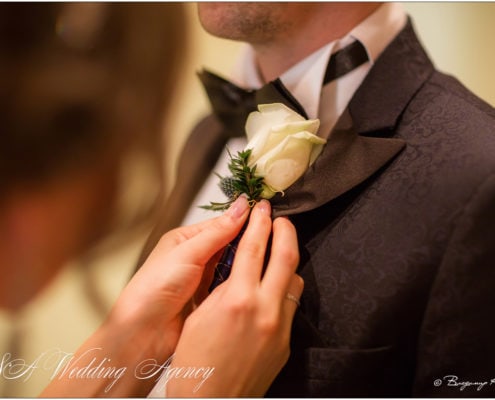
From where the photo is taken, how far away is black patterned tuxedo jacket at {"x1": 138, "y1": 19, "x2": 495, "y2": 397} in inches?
26.3

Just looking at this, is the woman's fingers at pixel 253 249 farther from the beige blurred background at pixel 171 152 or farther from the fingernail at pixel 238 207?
the beige blurred background at pixel 171 152

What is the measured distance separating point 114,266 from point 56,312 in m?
0.10

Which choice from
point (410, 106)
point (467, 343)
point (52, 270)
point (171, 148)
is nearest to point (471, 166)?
point (410, 106)

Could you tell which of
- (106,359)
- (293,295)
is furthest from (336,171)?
(106,359)

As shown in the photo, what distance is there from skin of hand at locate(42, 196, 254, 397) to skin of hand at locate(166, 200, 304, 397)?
34 millimetres

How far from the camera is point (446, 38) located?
87cm

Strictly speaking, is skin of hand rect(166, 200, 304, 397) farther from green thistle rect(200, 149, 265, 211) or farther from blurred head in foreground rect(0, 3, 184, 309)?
blurred head in foreground rect(0, 3, 184, 309)

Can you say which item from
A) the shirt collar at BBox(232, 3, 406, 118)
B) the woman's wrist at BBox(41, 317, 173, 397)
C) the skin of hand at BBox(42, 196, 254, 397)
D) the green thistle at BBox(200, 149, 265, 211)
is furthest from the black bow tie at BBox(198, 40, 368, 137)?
the woman's wrist at BBox(41, 317, 173, 397)

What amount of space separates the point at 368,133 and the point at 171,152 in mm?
331

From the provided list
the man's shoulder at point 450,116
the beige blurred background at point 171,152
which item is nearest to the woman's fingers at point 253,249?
the beige blurred background at point 171,152

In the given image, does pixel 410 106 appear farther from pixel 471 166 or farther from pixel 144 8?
pixel 144 8

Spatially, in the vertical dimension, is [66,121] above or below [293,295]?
above

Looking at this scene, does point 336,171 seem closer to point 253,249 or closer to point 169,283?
point 253,249

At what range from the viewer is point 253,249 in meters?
0.67
